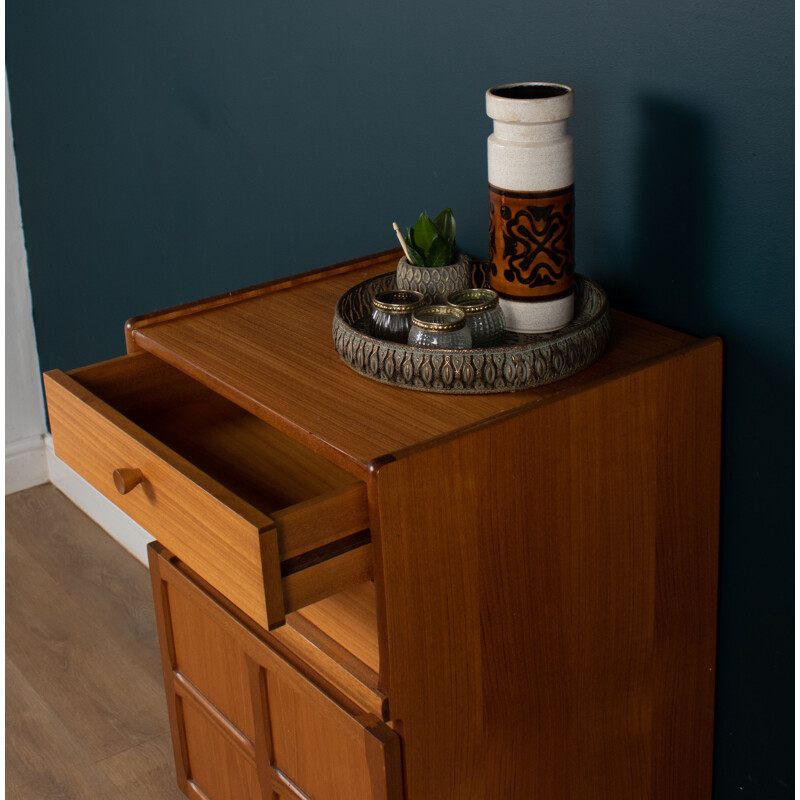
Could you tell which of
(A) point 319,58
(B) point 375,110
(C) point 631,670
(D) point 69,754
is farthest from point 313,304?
(D) point 69,754

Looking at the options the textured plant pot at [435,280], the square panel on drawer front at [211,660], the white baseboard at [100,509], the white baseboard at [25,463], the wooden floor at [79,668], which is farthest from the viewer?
the white baseboard at [25,463]

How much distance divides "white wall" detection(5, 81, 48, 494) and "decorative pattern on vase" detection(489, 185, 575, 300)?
1711 millimetres

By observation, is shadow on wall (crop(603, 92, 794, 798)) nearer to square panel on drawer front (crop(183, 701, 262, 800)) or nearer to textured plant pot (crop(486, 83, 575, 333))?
textured plant pot (crop(486, 83, 575, 333))

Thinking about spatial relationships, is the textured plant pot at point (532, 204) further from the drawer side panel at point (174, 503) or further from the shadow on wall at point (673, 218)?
the drawer side panel at point (174, 503)

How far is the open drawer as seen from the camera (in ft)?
3.36

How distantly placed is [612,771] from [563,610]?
264mm

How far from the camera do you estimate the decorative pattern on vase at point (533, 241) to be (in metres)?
1.15

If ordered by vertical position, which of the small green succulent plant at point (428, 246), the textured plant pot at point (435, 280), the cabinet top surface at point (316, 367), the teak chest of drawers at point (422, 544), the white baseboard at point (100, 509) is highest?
the small green succulent plant at point (428, 246)

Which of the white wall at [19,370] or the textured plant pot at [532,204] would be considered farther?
the white wall at [19,370]

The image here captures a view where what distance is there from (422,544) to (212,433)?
44 cm

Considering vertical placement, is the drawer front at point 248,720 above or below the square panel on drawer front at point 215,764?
above

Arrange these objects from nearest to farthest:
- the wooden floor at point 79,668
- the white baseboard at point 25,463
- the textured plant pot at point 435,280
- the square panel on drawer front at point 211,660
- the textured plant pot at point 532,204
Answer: the textured plant pot at point 532,204 → the textured plant pot at point 435,280 → the square panel on drawer front at point 211,660 → the wooden floor at point 79,668 → the white baseboard at point 25,463

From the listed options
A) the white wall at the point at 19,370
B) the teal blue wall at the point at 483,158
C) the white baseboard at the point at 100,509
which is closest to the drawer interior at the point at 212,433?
the teal blue wall at the point at 483,158

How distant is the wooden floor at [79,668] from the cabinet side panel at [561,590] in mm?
822
